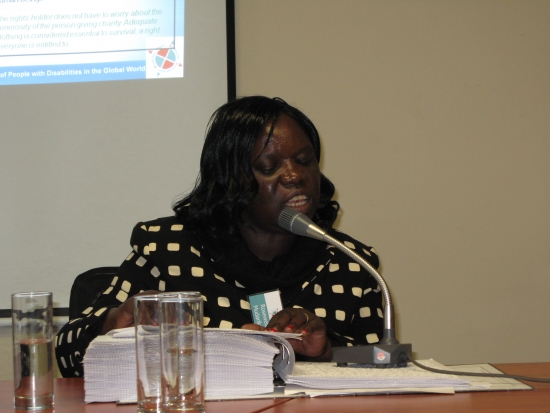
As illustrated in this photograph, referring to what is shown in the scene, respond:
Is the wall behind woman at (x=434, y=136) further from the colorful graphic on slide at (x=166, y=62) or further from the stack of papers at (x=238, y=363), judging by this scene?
the stack of papers at (x=238, y=363)

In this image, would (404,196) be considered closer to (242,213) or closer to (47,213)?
(242,213)

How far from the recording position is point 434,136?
2477mm

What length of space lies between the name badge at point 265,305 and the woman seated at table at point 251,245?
4 cm

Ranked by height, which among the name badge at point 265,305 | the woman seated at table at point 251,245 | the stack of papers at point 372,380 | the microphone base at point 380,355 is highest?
the woman seated at table at point 251,245

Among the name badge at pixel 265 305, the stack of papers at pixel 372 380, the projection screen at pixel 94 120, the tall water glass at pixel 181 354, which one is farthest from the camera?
the projection screen at pixel 94 120

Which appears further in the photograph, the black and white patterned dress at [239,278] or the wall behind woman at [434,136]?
the wall behind woman at [434,136]

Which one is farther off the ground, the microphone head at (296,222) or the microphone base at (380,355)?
the microphone head at (296,222)

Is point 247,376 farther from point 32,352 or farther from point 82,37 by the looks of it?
point 82,37

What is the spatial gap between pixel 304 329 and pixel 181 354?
1.43 feet

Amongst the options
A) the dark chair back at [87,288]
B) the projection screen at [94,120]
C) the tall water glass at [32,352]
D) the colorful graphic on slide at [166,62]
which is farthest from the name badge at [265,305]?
the colorful graphic on slide at [166,62]

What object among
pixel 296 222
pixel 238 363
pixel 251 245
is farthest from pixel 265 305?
pixel 238 363

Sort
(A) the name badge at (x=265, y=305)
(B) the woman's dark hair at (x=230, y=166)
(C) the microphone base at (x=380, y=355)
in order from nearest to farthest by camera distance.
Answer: (C) the microphone base at (x=380, y=355), (A) the name badge at (x=265, y=305), (B) the woman's dark hair at (x=230, y=166)

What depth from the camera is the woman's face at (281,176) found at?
162 centimetres

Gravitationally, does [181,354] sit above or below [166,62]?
below
